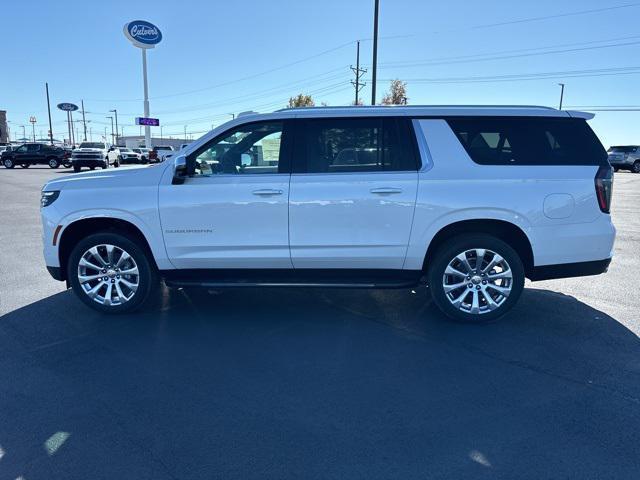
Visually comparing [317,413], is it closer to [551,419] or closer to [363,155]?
[551,419]

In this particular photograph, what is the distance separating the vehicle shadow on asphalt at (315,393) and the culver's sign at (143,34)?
27832 millimetres

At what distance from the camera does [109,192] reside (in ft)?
15.3

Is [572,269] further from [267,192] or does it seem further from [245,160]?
[245,160]

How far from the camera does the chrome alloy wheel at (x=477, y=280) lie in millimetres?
4613

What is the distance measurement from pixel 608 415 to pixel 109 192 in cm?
446

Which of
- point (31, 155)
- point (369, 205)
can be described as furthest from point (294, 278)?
point (31, 155)

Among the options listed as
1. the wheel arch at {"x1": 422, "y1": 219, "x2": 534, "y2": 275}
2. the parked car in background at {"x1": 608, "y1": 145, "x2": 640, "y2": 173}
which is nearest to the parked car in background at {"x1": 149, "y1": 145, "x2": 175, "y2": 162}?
the wheel arch at {"x1": 422, "y1": 219, "x2": 534, "y2": 275}

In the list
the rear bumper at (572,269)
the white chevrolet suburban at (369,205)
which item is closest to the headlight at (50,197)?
the white chevrolet suburban at (369,205)

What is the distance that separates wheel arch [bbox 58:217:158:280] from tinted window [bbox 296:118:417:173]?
1.74 meters

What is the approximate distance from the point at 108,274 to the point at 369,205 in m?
2.68

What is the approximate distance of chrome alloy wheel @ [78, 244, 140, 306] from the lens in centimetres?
482

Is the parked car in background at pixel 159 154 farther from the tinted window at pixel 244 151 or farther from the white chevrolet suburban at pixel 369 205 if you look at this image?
the white chevrolet suburban at pixel 369 205

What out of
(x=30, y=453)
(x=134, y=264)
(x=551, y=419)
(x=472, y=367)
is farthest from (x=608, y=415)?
(x=134, y=264)

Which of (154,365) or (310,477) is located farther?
(154,365)
